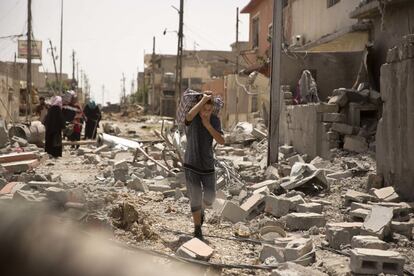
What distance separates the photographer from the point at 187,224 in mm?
5832

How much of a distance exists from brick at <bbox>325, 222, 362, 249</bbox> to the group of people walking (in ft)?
29.4

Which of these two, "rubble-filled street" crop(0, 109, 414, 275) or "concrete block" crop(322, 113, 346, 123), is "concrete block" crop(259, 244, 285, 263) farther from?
"concrete block" crop(322, 113, 346, 123)

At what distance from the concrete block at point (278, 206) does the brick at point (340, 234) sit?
1094 millimetres

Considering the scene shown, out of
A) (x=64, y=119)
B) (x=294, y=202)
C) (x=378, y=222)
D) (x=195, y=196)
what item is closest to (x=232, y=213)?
(x=294, y=202)

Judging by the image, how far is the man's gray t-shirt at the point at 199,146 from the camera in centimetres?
476

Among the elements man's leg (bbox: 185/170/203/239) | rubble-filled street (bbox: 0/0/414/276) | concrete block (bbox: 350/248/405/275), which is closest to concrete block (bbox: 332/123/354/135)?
rubble-filled street (bbox: 0/0/414/276)

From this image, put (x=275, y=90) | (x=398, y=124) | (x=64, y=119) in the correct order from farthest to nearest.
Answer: (x=64, y=119) → (x=275, y=90) → (x=398, y=124)

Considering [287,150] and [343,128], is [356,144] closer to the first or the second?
[343,128]

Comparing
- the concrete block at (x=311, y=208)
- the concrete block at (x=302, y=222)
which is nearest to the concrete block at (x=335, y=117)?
the concrete block at (x=311, y=208)

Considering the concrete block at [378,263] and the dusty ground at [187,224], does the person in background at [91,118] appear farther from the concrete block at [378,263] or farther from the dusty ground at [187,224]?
the concrete block at [378,263]

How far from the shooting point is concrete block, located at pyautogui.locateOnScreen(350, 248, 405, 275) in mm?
3918

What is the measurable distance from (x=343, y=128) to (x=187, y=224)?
4826 mm

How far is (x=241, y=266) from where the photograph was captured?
391 cm

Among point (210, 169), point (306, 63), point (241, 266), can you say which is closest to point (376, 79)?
point (306, 63)
